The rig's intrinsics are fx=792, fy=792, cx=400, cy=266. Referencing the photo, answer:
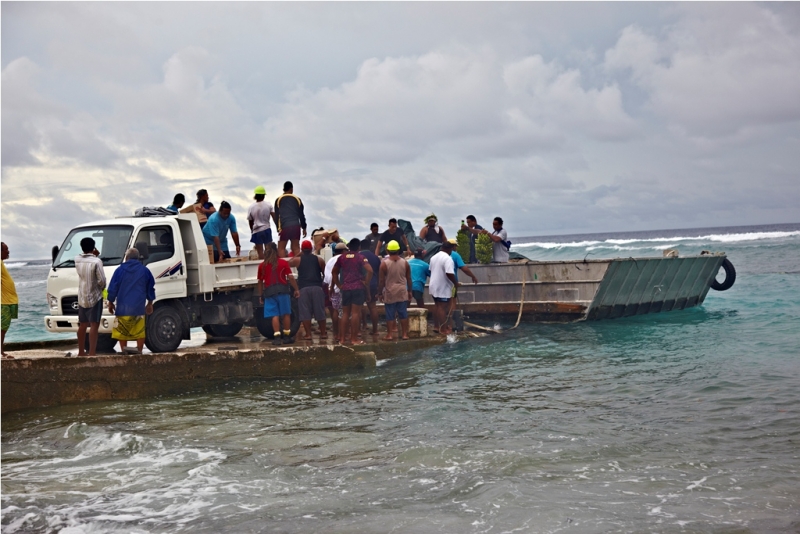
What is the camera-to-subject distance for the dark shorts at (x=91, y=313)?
10.4 meters

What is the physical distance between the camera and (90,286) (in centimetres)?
1022

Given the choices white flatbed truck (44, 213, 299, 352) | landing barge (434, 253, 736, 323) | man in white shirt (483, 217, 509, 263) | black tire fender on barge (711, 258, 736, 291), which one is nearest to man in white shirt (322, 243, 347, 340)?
white flatbed truck (44, 213, 299, 352)

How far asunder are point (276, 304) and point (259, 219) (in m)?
1.96

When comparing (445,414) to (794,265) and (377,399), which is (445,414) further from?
(794,265)

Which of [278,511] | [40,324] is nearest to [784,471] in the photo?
[278,511]

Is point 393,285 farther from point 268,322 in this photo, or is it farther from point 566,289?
point 566,289

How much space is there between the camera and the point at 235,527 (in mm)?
5855

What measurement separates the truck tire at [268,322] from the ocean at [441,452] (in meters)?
1.57

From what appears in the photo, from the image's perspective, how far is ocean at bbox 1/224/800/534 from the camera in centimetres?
600

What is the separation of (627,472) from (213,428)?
4605 millimetres

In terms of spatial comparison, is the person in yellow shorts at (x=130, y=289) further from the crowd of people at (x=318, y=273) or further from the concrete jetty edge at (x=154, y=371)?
the crowd of people at (x=318, y=273)

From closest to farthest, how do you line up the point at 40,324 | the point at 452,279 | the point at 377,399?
the point at 377,399
the point at 452,279
the point at 40,324

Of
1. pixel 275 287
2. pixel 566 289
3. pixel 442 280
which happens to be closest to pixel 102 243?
pixel 275 287

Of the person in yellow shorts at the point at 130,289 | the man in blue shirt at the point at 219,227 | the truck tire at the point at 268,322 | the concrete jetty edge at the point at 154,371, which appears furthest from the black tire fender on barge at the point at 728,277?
the person in yellow shorts at the point at 130,289
